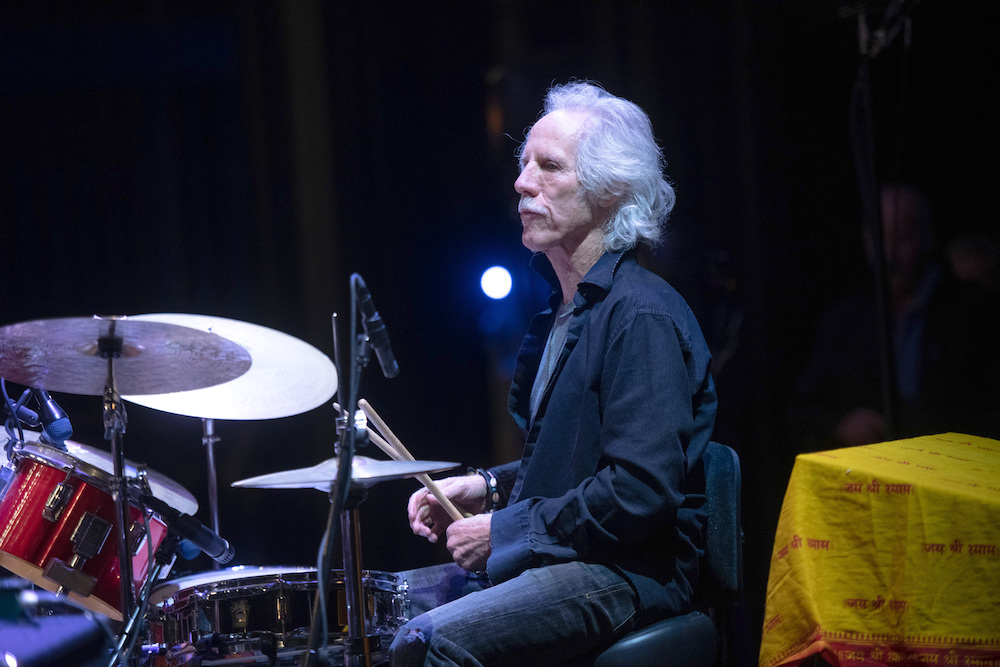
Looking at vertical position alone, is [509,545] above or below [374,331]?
below

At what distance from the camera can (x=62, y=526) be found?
222 cm

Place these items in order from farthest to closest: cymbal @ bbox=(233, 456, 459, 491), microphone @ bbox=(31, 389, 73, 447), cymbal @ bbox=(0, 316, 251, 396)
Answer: microphone @ bbox=(31, 389, 73, 447) < cymbal @ bbox=(0, 316, 251, 396) < cymbal @ bbox=(233, 456, 459, 491)

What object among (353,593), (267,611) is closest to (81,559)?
(267,611)

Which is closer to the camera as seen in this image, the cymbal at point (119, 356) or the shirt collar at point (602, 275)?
the cymbal at point (119, 356)

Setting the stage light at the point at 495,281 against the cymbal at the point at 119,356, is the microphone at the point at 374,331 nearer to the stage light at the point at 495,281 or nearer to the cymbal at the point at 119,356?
the cymbal at the point at 119,356

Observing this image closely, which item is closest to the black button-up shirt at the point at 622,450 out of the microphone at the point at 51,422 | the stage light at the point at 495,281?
the microphone at the point at 51,422

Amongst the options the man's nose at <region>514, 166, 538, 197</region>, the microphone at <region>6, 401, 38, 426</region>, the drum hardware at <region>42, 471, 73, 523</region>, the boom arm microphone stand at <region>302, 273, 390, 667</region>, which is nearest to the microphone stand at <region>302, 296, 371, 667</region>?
the boom arm microphone stand at <region>302, 273, 390, 667</region>

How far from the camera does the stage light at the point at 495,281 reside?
11.0ft

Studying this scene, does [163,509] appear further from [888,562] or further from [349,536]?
[888,562]

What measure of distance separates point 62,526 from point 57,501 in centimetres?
6

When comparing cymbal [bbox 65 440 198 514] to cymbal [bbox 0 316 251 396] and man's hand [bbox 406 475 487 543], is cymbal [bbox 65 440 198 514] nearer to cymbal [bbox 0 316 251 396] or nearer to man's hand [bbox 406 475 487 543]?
cymbal [bbox 0 316 251 396]

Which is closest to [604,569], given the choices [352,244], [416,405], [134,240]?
[416,405]

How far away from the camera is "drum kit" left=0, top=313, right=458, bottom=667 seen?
1893 millimetres

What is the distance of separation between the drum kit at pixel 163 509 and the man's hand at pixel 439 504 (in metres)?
0.13
